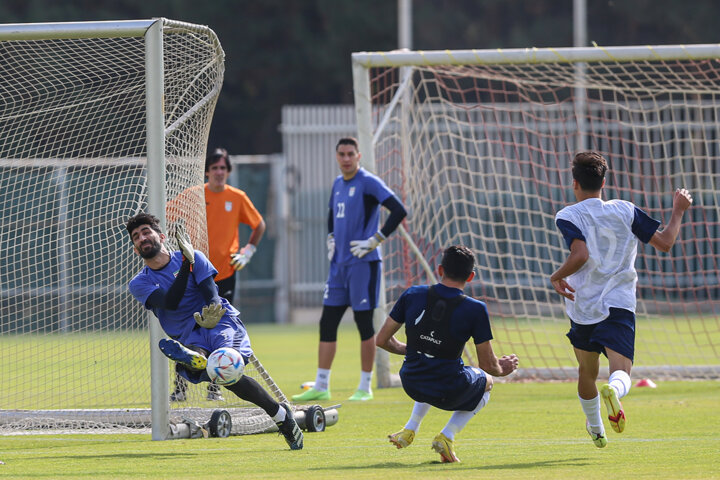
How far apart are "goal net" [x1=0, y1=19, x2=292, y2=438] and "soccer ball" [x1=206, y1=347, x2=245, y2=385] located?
1089 millimetres

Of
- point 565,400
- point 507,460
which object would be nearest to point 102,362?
point 565,400

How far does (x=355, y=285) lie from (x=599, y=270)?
3869 millimetres

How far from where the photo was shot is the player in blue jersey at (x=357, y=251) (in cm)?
1060

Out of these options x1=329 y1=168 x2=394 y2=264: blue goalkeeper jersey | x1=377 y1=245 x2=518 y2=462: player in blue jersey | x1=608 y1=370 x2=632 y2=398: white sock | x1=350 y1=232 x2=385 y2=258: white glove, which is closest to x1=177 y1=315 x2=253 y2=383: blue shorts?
x1=377 y1=245 x2=518 y2=462: player in blue jersey

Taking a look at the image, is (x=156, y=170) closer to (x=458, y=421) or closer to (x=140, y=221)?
(x=140, y=221)

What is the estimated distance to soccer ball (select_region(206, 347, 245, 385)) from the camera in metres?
7.02

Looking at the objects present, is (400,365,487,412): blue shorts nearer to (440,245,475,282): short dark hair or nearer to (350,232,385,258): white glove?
(440,245,475,282): short dark hair

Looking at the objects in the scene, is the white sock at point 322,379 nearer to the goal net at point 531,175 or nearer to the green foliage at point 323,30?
the goal net at point 531,175

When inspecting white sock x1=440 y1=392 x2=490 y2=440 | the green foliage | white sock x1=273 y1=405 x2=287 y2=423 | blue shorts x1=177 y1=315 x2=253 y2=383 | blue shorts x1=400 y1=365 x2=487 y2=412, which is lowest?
white sock x1=273 y1=405 x2=287 y2=423

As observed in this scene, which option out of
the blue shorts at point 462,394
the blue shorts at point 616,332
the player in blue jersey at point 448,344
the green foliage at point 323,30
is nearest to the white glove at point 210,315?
the player in blue jersey at point 448,344

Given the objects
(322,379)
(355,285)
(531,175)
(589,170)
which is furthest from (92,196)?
(531,175)

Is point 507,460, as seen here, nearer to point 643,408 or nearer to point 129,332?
point 643,408

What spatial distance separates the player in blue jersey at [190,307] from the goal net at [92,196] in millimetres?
519

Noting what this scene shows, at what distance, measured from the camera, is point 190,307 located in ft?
25.0
